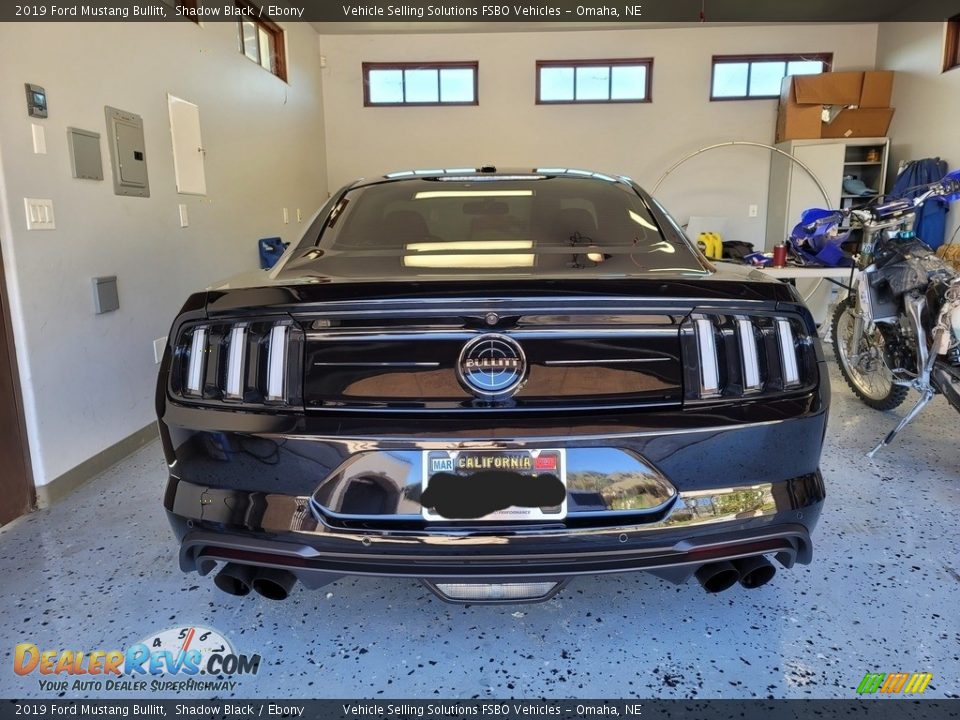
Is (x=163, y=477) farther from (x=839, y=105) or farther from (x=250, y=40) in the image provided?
(x=839, y=105)

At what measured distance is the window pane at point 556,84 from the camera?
680 cm

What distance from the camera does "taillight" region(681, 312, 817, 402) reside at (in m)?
1.14

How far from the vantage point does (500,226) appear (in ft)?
5.98

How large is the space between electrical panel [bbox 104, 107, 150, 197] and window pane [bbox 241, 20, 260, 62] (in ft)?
6.51

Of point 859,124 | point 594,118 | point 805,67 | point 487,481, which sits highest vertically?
point 805,67

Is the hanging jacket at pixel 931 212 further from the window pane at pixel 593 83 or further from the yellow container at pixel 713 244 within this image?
the window pane at pixel 593 83

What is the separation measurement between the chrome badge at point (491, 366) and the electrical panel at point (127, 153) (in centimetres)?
250

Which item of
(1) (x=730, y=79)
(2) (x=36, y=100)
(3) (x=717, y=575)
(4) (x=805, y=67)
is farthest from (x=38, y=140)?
(4) (x=805, y=67)

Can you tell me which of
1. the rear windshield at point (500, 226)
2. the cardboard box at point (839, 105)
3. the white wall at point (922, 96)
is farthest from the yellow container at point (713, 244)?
the rear windshield at point (500, 226)

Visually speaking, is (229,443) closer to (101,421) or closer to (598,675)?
(598,675)

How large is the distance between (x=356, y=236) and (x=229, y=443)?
0.84m

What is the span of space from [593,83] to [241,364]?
6.74 metres

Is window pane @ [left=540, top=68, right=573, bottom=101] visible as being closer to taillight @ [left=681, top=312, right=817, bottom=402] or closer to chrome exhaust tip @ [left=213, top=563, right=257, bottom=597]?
taillight @ [left=681, top=312, right=817, bottom=402]
